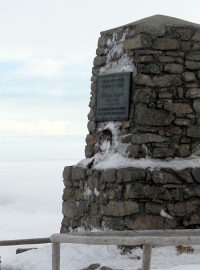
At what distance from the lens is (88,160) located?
9.03 metres

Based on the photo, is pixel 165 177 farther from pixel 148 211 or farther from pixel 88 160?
pixel 88 160

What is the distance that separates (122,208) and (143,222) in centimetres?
34

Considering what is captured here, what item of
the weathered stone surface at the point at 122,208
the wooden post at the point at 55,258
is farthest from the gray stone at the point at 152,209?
the wooden post at the point at 55,258

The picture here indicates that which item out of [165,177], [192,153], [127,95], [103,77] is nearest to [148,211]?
[165,177]

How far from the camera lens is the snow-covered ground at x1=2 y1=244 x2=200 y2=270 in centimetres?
732

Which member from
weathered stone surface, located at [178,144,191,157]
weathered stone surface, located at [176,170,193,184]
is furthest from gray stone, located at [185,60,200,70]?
weathered stone surface, located at [176,170,193,184]

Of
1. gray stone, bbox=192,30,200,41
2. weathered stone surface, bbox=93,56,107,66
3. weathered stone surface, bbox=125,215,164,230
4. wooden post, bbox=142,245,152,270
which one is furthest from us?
weathered stone surface, bbox=93,56,107,66

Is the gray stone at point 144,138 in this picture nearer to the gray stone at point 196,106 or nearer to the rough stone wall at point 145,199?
the rough stone wall at point 145,199

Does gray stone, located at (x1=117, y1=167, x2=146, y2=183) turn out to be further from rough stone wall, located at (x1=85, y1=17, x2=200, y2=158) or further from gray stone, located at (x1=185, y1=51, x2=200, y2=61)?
gray stone, located at (x1=185, y1=51, x2=200, y2=61)

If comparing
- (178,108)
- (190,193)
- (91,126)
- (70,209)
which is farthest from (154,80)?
(70,209)

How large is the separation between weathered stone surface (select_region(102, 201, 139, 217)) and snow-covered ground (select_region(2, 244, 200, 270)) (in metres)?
0.48

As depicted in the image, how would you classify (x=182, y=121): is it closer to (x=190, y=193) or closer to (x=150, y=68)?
(x=150, y=68)

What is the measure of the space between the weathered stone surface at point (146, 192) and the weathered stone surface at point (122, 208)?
11 centimetres

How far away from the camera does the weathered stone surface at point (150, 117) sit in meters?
8.30
